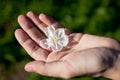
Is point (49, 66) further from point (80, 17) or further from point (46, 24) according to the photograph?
point (80, 17)

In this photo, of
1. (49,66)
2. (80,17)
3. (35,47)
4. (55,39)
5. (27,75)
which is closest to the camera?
(49,66)

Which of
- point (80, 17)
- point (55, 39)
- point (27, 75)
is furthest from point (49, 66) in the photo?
point (80, 17)

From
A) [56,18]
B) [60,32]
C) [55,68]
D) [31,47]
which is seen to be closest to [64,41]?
[60,32]

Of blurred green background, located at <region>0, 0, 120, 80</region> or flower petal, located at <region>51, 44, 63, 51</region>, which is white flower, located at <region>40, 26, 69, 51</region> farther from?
blurred green background, located at <region>0, 0, 120, 80</region>

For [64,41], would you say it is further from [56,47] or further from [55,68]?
[55,68]

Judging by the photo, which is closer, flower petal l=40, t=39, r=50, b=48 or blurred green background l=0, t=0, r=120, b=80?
flower petal l=40, t=39, r=50, b=48

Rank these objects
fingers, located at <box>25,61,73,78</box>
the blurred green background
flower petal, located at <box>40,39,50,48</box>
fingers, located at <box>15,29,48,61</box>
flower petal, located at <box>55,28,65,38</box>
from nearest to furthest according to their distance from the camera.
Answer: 1. fingers, located at <box>25,61,73,78</box>
2. fingers, located at <box>15,29,48,61</box>
3. flower petal, located at <box>40,39,50,48</box>
4. flower petal, located at <box>55,28,65,38</box>
5. the blurred green background

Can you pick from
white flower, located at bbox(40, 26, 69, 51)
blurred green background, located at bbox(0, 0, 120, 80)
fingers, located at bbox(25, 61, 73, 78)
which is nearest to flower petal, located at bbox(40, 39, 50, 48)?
white flower, located at bbox(40, 26, 69, 51)
